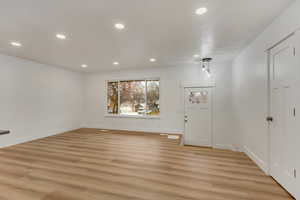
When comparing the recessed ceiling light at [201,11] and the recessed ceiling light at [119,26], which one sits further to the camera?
the recessed ceiling light at [119,26]

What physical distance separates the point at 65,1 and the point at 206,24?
2.13 metres

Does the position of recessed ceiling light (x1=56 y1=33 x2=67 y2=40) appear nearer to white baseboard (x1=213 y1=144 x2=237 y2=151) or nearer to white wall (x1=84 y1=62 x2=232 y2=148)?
white wall (x1=84 y1=62 x2=232 y2=148)

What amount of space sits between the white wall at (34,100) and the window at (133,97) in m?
1.60

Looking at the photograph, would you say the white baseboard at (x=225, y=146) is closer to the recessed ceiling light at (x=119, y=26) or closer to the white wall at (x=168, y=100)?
the white wall at (x=168, y=100)

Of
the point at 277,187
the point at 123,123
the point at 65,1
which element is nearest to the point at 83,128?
the point at 123,123

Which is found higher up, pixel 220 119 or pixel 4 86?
pixel 4 86

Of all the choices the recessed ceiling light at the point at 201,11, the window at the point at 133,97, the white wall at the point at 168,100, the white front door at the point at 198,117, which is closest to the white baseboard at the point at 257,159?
the white wall at the point at 168,100

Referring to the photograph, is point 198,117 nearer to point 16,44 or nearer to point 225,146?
point 225,146

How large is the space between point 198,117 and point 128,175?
3388 mm

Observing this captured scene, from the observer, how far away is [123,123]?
19.2 feet

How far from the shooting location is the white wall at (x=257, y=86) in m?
2.03

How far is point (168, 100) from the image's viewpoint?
5.29 m

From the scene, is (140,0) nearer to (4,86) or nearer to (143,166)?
(143,166)

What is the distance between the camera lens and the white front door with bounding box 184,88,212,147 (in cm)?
488
